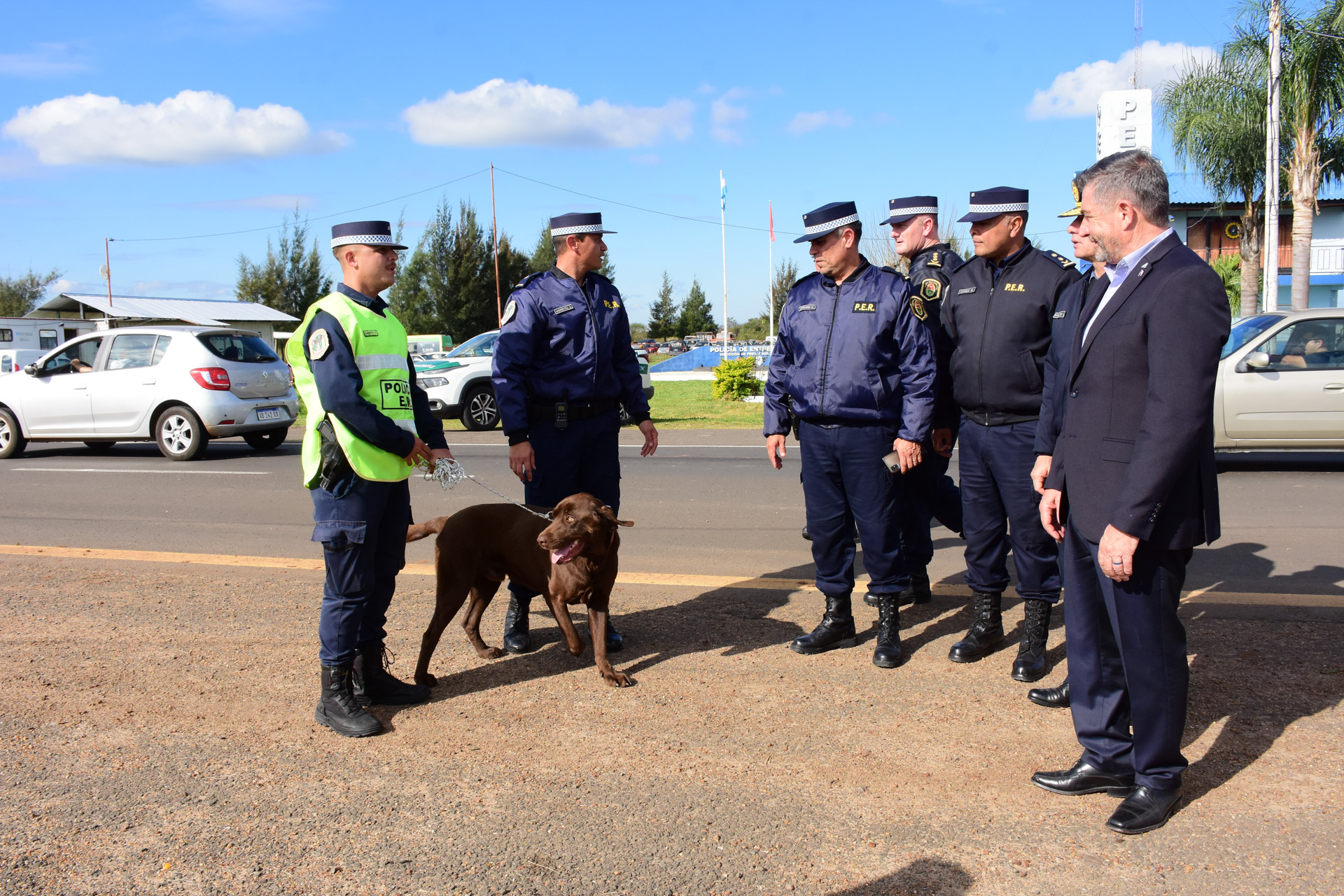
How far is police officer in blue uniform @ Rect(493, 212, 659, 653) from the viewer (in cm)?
462

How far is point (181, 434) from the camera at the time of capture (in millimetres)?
12555

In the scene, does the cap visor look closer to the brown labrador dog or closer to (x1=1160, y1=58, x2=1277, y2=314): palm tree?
the brown labrador dog

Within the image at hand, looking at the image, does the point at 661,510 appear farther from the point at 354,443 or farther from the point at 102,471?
the point at 102,471

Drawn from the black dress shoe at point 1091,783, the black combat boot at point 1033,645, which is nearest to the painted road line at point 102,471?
the black combat boot at point 1033,645

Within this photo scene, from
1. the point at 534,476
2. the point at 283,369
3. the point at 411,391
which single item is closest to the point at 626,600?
the point at 534,476

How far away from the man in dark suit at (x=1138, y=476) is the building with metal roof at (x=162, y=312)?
1881 inches

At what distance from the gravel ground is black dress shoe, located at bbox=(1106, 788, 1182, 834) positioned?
0.11 ft

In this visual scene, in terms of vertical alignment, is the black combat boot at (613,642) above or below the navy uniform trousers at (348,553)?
below

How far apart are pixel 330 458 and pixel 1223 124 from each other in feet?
91.5

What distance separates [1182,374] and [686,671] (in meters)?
2.39

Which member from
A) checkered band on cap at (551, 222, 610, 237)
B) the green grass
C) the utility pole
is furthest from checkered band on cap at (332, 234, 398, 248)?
the utility pole

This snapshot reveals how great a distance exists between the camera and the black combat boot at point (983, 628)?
439cm

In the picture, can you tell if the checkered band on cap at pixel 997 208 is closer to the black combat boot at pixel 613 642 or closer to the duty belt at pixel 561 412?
the duty belt at pixel 561 412

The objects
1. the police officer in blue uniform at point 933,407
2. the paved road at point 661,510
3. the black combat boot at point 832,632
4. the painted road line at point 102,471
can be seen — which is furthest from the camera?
the painted road line at point 102,471
